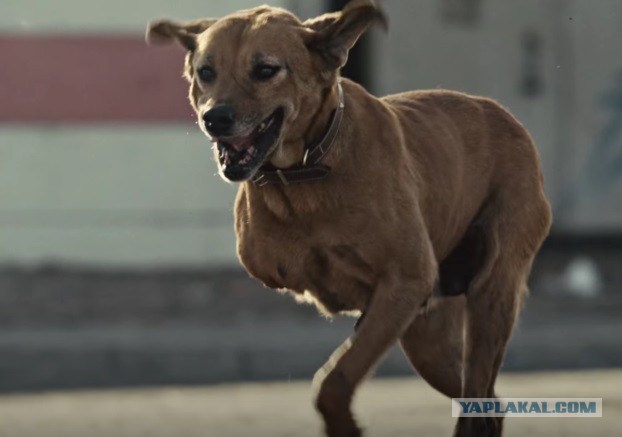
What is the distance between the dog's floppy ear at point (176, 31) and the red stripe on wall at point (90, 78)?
7.47 metres

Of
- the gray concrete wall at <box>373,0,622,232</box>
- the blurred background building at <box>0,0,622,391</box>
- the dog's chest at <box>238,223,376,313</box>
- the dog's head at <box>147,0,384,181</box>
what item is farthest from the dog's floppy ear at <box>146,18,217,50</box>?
the gray concrete wall at <box>373,0,622,232</box>

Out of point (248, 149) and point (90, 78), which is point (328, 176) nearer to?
point (248, 149)

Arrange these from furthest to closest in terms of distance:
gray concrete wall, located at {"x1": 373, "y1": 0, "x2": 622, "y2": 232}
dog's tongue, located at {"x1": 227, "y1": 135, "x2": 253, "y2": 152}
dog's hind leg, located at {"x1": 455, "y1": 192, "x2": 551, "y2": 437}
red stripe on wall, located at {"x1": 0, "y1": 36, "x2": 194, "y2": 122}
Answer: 1. red stripe on wall, located at {"x1": 0, "y1": 36, "x2": 194, "y2": 122}
2. gray concrete wall, located at {"x1": 373, "y1": 0, "x2": 622, "y2": 232}
3. dog's hind leg, located at {"x1": 455, "y1": 192, "x2": 551, "y2": 437}
4. dog's tongue, located at {"x1": 227, "y1": 135, "x2": 253, "y2": 152}

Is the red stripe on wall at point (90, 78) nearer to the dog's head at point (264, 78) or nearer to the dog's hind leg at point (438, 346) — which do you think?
the dog's hind leg at point (438, 346)

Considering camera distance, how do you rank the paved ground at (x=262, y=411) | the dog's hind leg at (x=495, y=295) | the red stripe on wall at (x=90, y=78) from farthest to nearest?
the red stripe on wall at (x=90, y=78)
the paved ground at (x=262, y=411)
the dog's hind leg at (x=495, y=295)

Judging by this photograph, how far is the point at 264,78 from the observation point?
4.73m

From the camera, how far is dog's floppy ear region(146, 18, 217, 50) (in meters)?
5.04

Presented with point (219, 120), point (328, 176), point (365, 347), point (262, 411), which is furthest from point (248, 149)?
point (262, 411)

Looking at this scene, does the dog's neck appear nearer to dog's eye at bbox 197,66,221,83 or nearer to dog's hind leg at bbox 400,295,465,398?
dog's eye at bbox 197,66,221,83

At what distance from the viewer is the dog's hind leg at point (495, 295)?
17.8ft

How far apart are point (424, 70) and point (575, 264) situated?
1791mm

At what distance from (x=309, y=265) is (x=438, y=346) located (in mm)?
830

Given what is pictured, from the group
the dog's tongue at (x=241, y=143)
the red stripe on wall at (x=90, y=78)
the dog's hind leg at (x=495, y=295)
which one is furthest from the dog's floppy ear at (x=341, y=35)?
the red stripe on wall at (x=90, y=78)

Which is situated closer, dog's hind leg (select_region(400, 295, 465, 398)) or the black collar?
the black collar
